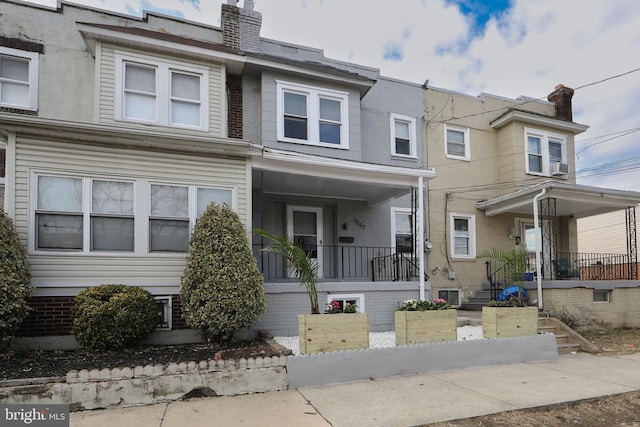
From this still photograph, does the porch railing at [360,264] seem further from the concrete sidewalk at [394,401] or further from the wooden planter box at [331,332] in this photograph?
the concrete sidewalk at [394,401]

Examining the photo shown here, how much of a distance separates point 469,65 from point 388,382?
9.26 m

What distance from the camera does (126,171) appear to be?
6.80m

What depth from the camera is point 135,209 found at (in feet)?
22.5

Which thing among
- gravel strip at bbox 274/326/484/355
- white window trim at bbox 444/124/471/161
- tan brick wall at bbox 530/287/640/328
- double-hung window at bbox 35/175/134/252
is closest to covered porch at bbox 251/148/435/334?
gravel strip at bbox 274/326/484/355

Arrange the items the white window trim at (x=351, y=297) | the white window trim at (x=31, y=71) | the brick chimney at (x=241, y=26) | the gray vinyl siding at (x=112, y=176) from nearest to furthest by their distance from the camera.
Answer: the gray vinyl siding at (x=112, y=176), the white window trim at (x=351, y=297), the white window trim at (x=31, y=71), the brick chimney at (x=241, y=26)

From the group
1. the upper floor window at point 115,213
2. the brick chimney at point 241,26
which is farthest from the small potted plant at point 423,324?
the brick chimney at point 241,26

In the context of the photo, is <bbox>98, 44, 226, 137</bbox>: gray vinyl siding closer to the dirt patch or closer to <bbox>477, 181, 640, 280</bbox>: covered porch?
the dirt patch

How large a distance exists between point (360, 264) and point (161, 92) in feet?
20.6

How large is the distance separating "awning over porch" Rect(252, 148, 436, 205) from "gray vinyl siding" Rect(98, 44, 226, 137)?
4.65ft

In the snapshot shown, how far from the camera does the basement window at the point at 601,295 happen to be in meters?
10.2

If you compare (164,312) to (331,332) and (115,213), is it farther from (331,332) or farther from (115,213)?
(331,332)

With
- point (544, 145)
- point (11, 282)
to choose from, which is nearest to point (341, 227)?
point (11, 282)

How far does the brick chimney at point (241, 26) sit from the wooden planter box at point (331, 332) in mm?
7242

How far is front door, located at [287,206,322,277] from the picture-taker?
407 inches
